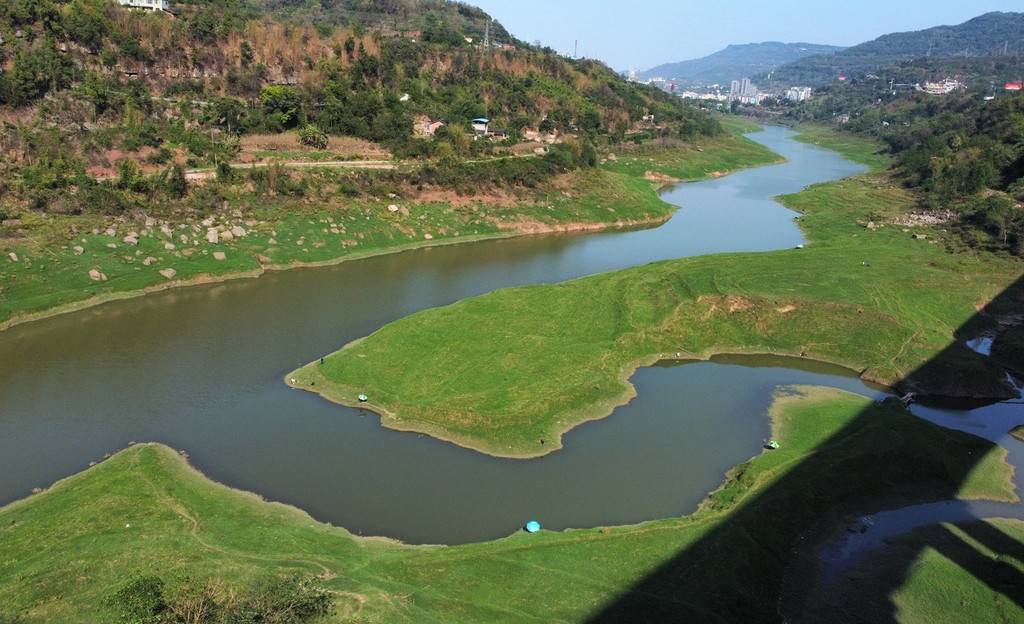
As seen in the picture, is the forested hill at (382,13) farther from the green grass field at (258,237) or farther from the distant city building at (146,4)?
the green grass field at (258,237)

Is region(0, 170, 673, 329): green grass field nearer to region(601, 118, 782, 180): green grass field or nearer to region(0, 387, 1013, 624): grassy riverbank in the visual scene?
region(0, 387, 1013, 624): grassy riverbank

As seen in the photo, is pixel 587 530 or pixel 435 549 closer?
pixel 435 549

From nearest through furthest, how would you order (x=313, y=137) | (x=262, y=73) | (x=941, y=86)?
(x=313, y=137) → (x=262, y=73) → (x=941, y=86)

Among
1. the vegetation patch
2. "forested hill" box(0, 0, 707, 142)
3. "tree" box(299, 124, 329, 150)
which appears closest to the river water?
the vegetation patch

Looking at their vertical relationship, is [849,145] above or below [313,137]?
below

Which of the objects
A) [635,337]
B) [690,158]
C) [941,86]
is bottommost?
[635,337]

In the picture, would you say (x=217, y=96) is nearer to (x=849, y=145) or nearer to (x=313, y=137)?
(x=313, y=137)

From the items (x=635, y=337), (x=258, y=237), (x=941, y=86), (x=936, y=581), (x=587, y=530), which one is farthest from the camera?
(x=941, y=86)

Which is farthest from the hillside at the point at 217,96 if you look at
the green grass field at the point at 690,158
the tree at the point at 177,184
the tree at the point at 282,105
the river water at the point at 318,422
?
the river water at the point at 318,422

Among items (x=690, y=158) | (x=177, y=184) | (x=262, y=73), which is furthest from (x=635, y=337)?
(x=690, y=158)
